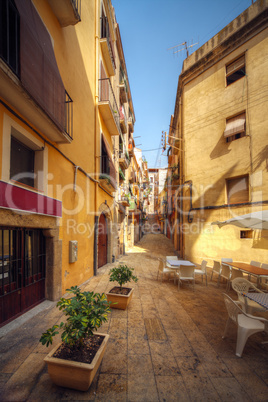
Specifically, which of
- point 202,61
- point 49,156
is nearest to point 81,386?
point 49,156

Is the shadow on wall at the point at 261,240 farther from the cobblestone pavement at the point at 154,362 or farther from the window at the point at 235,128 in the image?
the cobblestone pavement at the point at 154,362

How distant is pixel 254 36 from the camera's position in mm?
9055

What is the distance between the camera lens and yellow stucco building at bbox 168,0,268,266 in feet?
28.7

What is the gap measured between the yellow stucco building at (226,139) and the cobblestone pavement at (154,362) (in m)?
5.95

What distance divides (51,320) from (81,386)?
6.54ft

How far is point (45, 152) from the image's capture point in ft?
14.2

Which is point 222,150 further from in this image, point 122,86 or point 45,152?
point 45,152

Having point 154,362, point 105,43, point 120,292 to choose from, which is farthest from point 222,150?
point 154,362

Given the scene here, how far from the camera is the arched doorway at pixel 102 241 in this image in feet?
30.1

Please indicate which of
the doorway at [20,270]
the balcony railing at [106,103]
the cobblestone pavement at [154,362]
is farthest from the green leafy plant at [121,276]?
the balcony railing at [106,103]

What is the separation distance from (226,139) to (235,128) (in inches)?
29.0

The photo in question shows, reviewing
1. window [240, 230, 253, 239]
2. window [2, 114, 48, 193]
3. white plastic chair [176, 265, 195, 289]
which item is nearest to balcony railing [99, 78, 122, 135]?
window [2, 114, 48, 193]

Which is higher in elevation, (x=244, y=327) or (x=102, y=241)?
(x=102, y=241)

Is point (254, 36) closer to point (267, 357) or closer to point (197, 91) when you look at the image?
point (197, 91)
